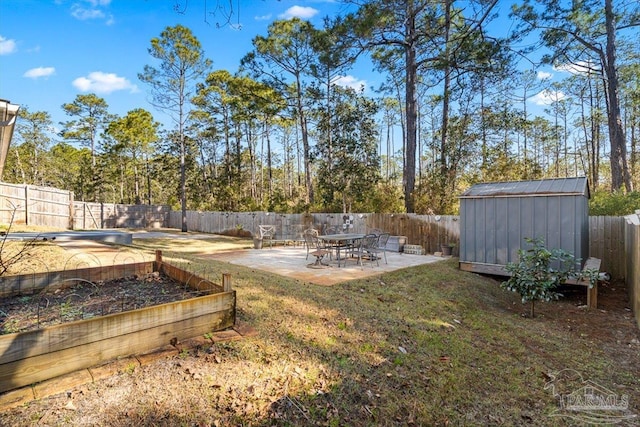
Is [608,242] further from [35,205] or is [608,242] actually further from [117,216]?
[117,216]

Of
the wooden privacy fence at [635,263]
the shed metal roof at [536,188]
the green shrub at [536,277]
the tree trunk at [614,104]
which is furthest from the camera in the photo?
the tree trunk at [614,104]

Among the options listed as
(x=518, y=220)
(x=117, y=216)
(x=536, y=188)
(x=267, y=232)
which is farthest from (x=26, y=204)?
(x=536, y=188)

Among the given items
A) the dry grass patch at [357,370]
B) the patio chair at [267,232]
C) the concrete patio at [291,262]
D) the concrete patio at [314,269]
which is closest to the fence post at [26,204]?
the concrete patio at [291,262]

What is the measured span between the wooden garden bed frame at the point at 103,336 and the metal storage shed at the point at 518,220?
19.2 feet

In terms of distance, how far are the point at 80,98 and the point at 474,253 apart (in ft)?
85.4

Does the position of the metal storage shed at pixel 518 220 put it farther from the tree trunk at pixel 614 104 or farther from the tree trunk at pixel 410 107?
the tree trunk at pixel 614 104

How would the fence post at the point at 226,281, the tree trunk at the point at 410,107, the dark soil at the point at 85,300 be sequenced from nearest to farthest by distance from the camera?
1. the dark soil at the point at 85,300
2. the fence post at the point at 226,281
3. the tree trunk at the point at 410,107

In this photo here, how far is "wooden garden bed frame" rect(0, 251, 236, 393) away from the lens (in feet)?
5.74

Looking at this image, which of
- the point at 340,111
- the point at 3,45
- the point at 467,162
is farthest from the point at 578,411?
the point at 340,111

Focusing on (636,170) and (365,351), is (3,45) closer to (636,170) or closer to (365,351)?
(365,351)

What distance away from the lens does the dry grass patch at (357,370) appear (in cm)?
181

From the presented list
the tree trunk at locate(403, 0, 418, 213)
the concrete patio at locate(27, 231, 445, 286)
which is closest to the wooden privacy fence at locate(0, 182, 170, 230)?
the concrete patio at locate(27, 231, 445, 286)

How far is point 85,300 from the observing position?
299cm

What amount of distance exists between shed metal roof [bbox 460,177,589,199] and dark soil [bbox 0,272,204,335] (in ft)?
20.0
